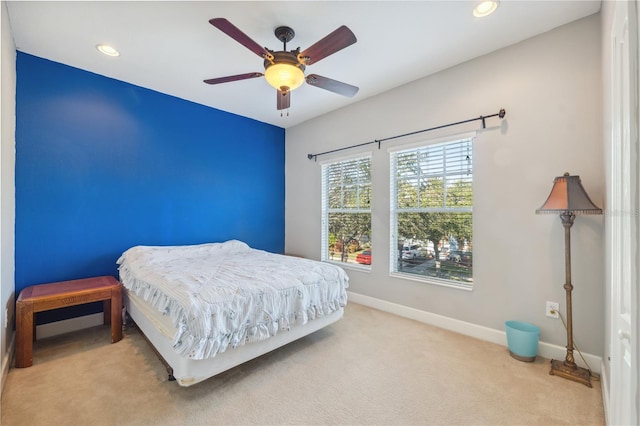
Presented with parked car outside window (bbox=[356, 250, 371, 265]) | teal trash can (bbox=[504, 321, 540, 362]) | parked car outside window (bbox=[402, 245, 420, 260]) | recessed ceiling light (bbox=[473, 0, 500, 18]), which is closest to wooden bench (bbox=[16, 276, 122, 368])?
parked car outside window (bbox=[356, 250, 371, 265])

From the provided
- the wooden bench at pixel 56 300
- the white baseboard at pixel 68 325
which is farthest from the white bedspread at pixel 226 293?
the white baseboard at pixel 68 325

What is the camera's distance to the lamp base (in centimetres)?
198

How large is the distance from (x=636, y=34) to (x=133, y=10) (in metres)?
2.91

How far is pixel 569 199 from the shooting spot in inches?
79.9

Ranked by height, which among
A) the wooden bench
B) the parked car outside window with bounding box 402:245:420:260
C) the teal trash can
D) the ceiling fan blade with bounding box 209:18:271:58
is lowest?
the teal trash can

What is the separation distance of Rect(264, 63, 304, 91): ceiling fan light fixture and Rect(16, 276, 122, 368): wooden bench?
2.41m

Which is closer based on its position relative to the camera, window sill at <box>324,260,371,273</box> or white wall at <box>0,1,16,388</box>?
white wall at <box>0,1,16,388</box>

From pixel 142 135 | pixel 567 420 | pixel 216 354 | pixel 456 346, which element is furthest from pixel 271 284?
pixel 142 135

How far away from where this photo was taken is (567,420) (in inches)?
64.3

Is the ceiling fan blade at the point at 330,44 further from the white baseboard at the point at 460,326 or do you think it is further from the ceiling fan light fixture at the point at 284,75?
the white baseboard at the point at 460,326

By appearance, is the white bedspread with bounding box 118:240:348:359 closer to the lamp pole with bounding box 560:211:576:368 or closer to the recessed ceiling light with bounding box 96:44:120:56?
the lamp pole with bounding box 560:211:576:368

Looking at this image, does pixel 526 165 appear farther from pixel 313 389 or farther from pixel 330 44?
pixel 313 389

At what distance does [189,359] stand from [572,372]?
2.70 meters

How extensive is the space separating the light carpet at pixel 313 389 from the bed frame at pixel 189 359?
15 centimetres
